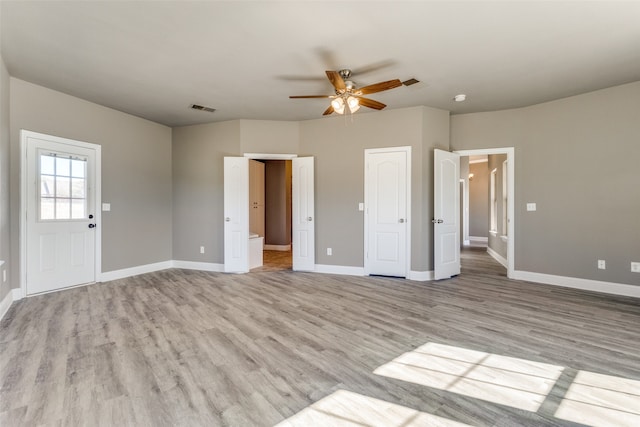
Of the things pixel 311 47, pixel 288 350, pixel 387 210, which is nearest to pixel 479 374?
pixel 288 350

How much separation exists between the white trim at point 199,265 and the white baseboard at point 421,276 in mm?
3346

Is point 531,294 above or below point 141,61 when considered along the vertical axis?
below

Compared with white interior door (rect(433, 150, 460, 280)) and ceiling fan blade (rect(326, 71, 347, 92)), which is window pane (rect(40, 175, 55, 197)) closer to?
A: ceiling fan blade (rect(326, 71, 347, 92))

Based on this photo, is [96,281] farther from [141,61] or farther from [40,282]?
[141,61]

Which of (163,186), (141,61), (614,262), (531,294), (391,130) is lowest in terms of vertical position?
(531,294)

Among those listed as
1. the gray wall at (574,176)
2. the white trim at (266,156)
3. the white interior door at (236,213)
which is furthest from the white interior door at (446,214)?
the white interior door at (236,213)

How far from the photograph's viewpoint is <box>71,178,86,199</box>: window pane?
15.3 ft

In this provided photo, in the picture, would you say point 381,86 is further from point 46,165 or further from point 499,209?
point 499,209

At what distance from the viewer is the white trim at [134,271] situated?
507 centimetres

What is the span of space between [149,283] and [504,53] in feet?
18.3

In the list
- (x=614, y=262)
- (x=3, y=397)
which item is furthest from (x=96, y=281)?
(x=614, y=262)

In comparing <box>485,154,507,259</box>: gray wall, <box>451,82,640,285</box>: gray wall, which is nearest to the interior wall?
<box>451,82,640,285</box>: gray wall

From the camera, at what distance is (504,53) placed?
3.34 metres

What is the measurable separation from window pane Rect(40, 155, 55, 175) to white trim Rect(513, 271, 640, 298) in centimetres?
712
